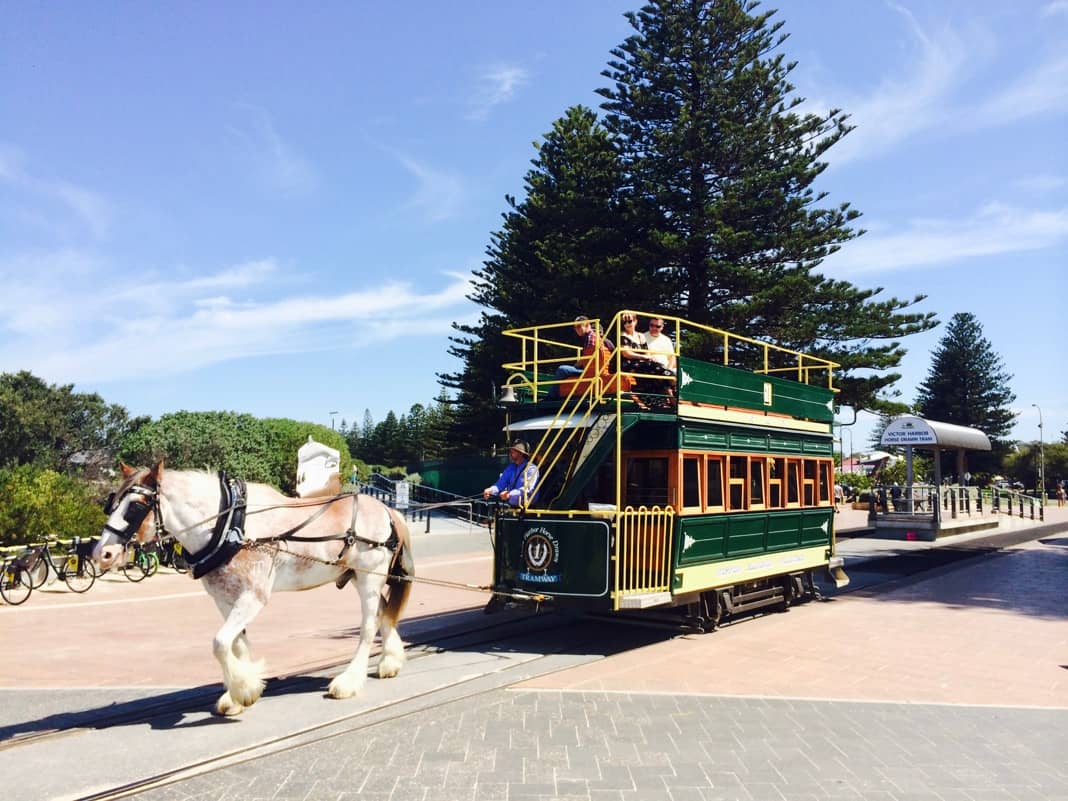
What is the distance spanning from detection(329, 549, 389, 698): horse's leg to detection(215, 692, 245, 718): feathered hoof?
34.6 inches

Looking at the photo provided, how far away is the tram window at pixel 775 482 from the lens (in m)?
12.1

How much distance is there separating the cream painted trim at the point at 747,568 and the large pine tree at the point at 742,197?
1606 centimetres

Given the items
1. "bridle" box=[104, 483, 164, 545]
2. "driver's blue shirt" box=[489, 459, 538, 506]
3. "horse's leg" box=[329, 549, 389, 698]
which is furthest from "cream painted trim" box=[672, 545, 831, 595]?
"bridle" box=[104, 483, 164, 545]

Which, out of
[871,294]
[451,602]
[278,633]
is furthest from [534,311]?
[278,633]

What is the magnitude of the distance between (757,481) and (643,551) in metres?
3.13

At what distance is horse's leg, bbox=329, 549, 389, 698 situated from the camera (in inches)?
293

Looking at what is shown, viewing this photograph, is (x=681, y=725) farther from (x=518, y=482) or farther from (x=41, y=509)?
(x=41, y=509)

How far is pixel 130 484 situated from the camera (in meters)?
6.68

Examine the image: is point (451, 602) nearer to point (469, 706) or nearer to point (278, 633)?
point (278, 633)

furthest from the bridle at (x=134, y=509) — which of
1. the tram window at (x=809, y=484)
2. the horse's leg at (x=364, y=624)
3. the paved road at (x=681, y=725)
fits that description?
the tram window at (x=809, y=484)

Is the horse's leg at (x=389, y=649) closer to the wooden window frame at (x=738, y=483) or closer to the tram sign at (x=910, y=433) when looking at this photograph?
the wooden window frame at (x=738, y=483)

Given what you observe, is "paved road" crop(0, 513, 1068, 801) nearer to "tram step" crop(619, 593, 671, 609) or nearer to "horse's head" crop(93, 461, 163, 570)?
"tram step" crop(619, 593, 671, 609)

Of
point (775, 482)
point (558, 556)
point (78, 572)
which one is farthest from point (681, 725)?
point (78, 572)

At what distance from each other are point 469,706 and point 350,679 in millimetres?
1115
